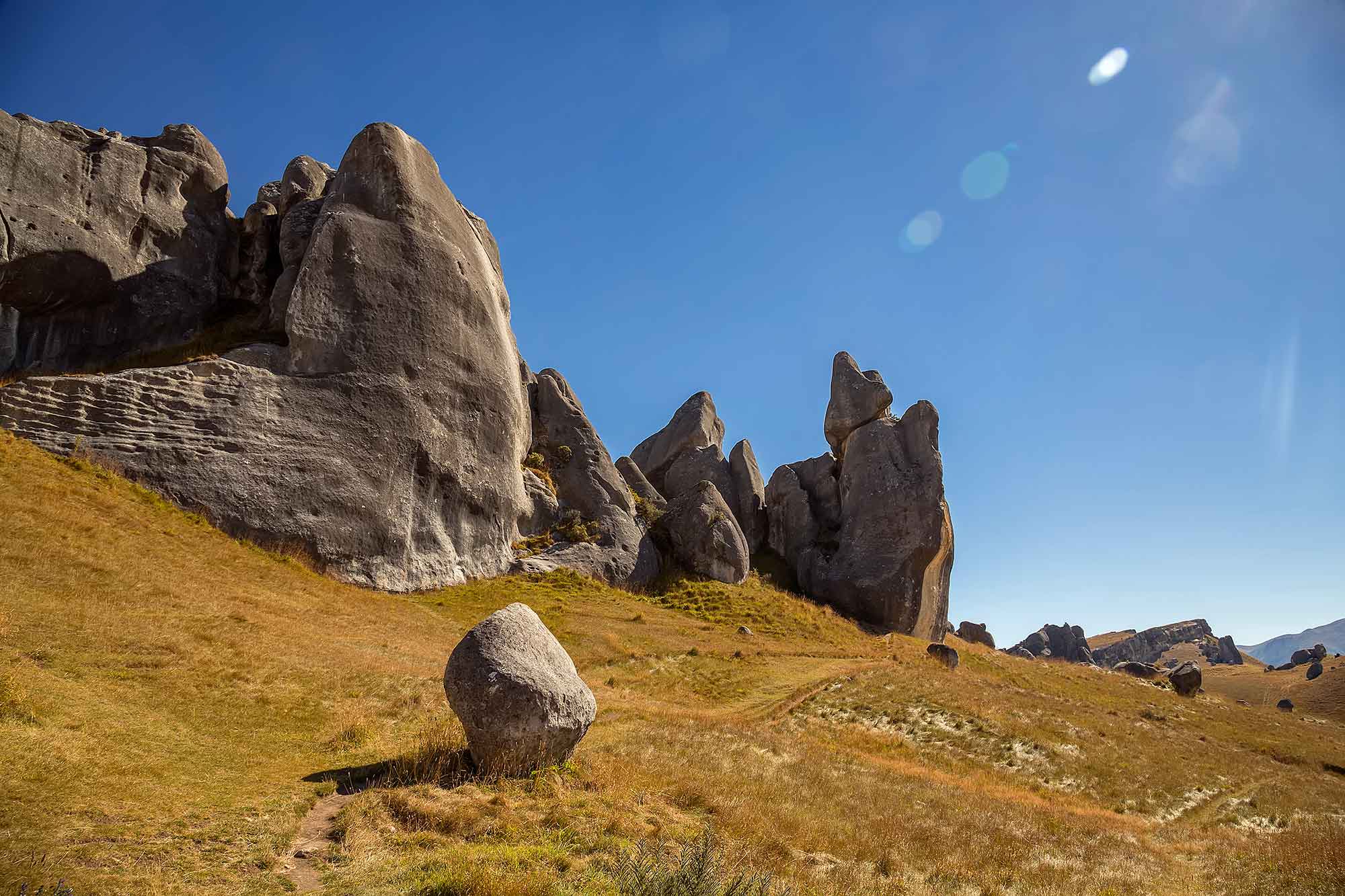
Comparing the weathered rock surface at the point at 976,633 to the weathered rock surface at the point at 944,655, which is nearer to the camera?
the weathered rock surface at the point at 944,655

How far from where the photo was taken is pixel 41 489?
51.3ft

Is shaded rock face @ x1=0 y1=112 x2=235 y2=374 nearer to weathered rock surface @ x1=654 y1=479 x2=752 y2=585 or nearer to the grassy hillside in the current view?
the grassy hillside

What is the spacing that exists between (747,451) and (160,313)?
4044 centimetres

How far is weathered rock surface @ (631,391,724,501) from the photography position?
57.6m

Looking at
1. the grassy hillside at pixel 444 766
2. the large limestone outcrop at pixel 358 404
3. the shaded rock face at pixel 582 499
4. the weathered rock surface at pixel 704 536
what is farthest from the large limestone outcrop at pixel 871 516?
the large limestone outcrop at pixel 358 404

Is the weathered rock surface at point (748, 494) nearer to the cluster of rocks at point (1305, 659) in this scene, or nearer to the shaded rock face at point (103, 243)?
the shaded rock face at point (103, 243)

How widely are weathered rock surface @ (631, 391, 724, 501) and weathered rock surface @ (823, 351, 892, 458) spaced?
30.6 feet

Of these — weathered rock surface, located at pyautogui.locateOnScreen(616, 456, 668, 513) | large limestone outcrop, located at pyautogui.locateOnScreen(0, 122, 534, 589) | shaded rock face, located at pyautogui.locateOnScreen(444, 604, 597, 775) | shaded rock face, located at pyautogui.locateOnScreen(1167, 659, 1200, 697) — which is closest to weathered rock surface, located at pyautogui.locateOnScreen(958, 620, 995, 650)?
shaded rock face, located at pyautogui.locateOnScreen(1167, 659, 1200, 697)

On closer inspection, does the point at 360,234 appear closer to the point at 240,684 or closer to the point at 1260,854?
the point at 240,684

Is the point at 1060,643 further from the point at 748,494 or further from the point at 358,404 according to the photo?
the point at 358,404

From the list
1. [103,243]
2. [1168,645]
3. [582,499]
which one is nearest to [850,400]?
[582,499]

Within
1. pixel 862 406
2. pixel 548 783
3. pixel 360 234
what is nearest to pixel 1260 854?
pixel 548 783

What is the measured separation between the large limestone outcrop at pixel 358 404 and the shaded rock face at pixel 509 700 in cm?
1378

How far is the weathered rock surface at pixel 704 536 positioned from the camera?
38.5m
